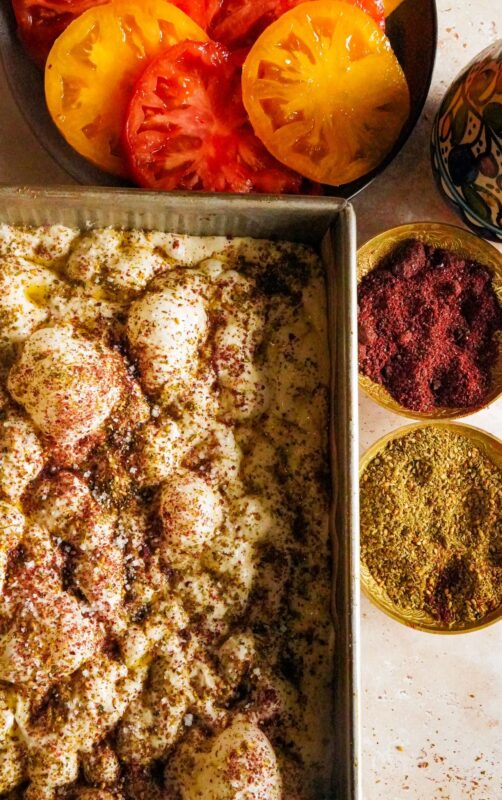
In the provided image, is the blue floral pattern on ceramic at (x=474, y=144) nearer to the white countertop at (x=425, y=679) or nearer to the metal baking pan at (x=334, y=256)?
the white countertop at (x=425, y=679)

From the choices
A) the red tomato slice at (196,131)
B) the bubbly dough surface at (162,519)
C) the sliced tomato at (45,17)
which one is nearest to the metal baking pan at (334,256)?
the bubbly dough surface at (162,519)

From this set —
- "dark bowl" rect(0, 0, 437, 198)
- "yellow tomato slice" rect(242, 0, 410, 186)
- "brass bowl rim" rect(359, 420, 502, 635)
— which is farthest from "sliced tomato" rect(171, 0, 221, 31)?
"brass bowl rim" rect(359, 420, 502, 635)

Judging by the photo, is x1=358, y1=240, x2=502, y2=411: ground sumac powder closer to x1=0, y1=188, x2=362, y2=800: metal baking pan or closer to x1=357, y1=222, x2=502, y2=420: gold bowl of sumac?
x1=357, y1=222, x2=502, y2=420: gold bowl of sumac

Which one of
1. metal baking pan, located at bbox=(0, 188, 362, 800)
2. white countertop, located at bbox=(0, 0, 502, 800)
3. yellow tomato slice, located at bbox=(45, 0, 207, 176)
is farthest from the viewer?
white countertop, located at bbox=(0, 0, 502, 800)

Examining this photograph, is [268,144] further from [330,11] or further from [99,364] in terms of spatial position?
[99,364]

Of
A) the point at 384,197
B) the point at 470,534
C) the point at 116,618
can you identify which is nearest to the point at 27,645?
the point at 116,618

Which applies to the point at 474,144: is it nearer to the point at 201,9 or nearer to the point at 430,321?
the point at 430,321

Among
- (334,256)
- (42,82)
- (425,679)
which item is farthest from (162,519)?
(42,82)
